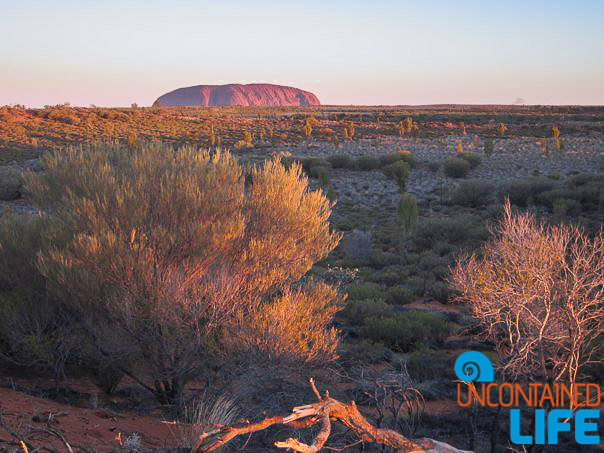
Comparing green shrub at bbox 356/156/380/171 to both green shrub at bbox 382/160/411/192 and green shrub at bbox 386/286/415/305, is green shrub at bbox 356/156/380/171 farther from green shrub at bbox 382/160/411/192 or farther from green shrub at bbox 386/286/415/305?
green shrub at bbox 386/286/415/305

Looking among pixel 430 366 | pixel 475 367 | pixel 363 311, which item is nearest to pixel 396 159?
pixel 363 311

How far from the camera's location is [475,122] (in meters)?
66.8

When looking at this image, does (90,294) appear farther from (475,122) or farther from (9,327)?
(475,122)

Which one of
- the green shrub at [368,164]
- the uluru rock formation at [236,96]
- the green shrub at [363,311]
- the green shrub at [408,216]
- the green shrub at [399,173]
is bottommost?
the green shrub at [363,311]

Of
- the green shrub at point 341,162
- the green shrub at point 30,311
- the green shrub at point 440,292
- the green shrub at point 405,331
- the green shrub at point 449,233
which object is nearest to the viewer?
the green shrub at point 30,311

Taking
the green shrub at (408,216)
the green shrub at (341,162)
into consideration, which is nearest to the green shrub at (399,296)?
the green shrub at (408,216)

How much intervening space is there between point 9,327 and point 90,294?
157 centimetres

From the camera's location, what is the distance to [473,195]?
25.2 metres

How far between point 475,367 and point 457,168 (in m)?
25.5

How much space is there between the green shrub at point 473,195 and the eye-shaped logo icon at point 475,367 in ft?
60.3

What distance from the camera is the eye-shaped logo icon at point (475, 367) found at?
7.29 m

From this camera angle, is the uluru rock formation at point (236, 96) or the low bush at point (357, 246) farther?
the uluru rock formation at point (236, 96)
